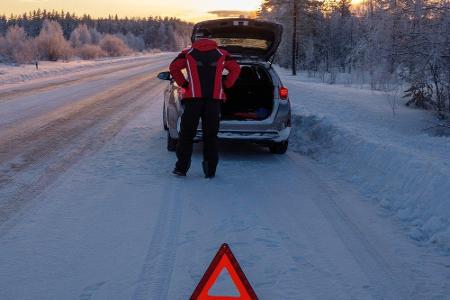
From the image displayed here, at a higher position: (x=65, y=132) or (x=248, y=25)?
(x=248, y=25)

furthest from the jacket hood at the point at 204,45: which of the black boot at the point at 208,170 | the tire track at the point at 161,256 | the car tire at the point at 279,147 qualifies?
the car tire at the point at 279,147

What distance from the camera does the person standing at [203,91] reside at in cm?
660

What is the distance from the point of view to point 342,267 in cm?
400

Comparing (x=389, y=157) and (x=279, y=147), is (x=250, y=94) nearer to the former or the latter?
(x=279, y=147)

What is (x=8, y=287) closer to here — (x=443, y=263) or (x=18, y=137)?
(x=443, y=263)

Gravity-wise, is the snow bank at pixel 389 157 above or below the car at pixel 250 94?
below

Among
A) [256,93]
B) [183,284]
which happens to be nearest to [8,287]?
[183,284]

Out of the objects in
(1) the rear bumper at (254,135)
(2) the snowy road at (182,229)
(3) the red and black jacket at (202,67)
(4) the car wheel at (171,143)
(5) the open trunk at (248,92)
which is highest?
(3) the red and black jacket at (202,67)

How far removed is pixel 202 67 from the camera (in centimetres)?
662

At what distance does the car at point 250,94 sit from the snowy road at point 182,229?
1.40 ft

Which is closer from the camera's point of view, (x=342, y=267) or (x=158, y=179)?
(x=342, y=267)

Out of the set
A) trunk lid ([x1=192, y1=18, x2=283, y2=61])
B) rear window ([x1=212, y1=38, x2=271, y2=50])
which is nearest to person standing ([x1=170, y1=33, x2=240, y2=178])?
trunk lid ([x1=192, y1=18, x2=283, y2=61])

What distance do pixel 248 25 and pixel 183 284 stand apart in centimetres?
562

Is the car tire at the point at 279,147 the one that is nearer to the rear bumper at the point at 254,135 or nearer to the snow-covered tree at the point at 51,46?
the rear bumper at the point at 254,135
